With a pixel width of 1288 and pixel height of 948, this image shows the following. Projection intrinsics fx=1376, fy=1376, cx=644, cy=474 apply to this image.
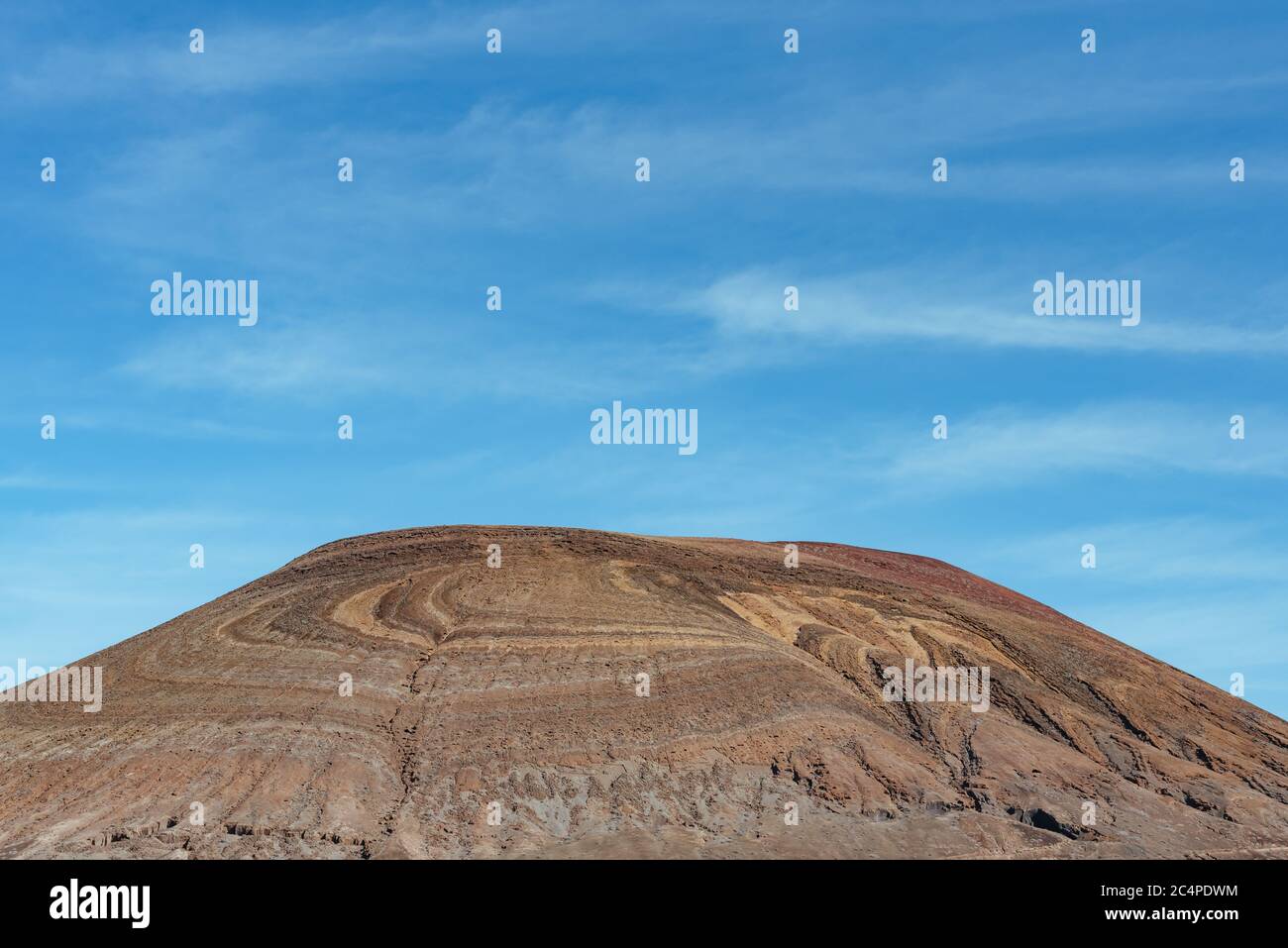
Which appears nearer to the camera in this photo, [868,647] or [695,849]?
[695,849]

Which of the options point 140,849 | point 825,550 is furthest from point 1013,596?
point 140,849

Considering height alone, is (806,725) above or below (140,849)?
above

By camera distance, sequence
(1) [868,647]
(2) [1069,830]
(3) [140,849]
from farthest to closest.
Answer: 1. (1) [868,647]
2. (2) [1069,830]
3. (3) [140,849]

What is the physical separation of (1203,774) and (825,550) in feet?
88.2

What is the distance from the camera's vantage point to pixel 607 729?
177 ft

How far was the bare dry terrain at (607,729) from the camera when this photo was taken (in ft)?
162

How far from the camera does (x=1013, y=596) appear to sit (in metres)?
82.6

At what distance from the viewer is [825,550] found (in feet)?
268

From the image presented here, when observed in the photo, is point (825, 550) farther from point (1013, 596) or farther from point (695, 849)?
point (695, 849)

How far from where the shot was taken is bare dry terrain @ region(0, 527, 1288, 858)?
49.2 meters
